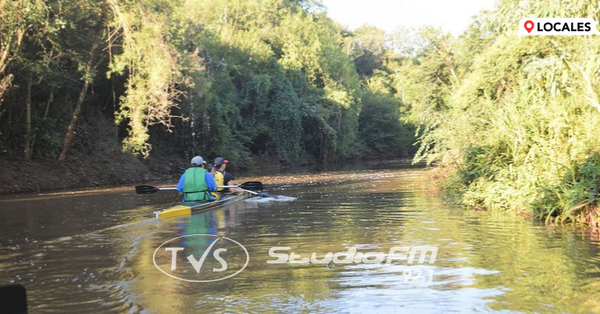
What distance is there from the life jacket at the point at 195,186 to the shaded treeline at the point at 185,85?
10.8 metres

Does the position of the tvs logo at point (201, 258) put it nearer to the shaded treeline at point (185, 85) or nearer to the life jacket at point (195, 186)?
the life jacket at point (195, 186)

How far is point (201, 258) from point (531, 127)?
869cm

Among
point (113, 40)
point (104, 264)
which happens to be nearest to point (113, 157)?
point (113, 40)

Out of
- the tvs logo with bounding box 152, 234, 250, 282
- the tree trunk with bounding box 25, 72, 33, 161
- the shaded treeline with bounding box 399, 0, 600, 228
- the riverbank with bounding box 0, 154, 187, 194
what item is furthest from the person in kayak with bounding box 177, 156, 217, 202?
the tree trunk with bounding box 25, 72, 33, 161

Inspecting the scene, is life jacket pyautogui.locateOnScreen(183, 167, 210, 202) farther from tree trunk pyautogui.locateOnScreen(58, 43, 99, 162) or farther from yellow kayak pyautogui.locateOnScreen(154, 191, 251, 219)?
tree trunk pyautogui.locateOnScreen(58, 43, 99, 162)

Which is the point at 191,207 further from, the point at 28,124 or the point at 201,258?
the point at 28,124

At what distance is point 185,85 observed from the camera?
32.9 m

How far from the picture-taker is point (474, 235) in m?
10.5

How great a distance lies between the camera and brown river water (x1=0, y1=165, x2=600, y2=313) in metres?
6.35

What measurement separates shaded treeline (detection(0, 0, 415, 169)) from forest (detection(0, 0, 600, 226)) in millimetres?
95

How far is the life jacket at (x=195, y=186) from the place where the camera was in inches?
582

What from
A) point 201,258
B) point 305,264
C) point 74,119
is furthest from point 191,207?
point 74,119

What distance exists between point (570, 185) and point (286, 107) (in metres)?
37.2

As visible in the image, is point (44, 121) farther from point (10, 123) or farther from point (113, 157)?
point (113, 157)
